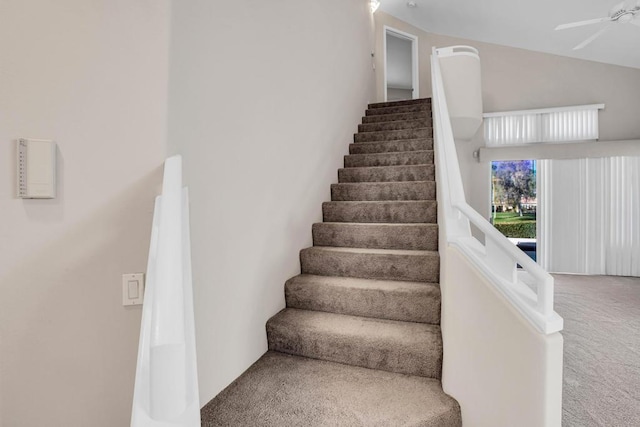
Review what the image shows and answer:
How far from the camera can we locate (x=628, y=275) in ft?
17.1

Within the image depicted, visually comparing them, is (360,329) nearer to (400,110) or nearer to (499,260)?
(499,260)

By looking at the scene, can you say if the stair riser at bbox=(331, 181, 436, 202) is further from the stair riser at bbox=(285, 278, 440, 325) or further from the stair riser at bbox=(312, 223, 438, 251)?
the stair riser at bbox=(285, 278, 440, 325)

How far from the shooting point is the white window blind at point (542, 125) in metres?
5.41

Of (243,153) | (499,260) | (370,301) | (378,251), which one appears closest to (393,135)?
(378,251)

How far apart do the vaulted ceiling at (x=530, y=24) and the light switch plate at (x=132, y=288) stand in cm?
541

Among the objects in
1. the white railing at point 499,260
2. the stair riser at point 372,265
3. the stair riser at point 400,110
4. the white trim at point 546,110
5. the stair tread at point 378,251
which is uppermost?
the white trim at point 546,110

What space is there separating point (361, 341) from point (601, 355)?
216cm

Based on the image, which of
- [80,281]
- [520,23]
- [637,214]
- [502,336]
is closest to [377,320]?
[502,336]

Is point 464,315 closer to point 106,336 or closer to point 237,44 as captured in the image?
point 106,336

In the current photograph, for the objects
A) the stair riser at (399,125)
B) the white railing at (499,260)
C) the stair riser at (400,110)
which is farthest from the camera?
the stair riser at (400,110)

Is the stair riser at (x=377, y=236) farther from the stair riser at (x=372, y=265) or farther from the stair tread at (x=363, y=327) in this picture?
the stair tread at (x=363, y=327)

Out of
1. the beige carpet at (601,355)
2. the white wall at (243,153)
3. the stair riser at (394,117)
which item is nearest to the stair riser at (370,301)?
the white wall at (243,153)

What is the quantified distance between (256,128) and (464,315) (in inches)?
54.0

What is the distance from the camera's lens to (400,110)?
15.6ft
